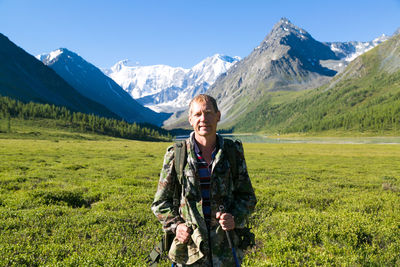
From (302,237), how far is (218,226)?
235 inches

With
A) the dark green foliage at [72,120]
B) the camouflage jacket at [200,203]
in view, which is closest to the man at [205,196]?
the camouflage jacket at [200,203]

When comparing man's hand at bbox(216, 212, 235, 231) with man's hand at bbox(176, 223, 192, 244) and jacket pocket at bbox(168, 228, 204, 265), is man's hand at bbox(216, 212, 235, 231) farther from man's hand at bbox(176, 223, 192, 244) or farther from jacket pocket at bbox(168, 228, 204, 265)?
man's hand at bbox(176, 223, 192, 244)

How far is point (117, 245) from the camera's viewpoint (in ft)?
24.3

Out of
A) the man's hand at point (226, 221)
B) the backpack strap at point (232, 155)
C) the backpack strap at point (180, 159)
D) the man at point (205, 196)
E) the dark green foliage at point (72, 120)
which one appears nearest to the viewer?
the man's hand at point (226, 221)

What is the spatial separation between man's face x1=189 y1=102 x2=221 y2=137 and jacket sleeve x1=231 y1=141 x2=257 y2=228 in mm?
687

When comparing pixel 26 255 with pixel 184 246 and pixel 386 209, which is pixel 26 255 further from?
pixel 386 209

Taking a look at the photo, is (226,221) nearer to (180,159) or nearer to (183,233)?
(183,233)

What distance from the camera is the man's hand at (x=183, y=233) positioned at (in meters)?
3.70

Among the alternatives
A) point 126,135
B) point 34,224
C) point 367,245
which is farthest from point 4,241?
point 126,135

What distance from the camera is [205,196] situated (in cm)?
405

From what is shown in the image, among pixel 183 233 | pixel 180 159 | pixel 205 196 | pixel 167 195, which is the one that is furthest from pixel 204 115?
pixel 183 233

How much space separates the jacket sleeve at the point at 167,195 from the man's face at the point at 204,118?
712mm

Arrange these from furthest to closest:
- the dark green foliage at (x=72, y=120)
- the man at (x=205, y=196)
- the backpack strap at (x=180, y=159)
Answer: the dark green foliage at (x=72, y=120) → the backpack strap at (x=180, y=159) → the man at (x=205, y=196)

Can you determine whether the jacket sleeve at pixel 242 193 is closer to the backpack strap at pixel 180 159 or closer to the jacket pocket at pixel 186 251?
the jacket pocket at pixel 186 251
